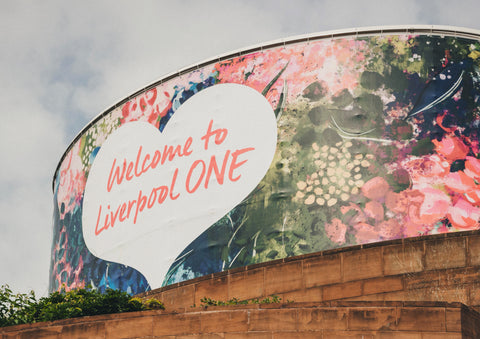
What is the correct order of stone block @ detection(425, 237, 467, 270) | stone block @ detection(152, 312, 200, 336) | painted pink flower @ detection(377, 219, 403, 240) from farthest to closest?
painted pink flower @ detection(377, 219, 403, 240), stone block @ detection(425, 237, 467, 270), stone block @ detection(152, 312, 200, 336)

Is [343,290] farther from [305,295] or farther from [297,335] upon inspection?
[297,335]

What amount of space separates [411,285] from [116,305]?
6.64 metres

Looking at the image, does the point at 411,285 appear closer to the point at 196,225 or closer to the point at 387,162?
the point at 387,162

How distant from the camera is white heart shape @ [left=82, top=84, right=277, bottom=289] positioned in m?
23.1

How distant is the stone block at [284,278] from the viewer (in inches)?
722

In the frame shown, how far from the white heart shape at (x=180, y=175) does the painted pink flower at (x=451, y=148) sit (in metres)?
4.87

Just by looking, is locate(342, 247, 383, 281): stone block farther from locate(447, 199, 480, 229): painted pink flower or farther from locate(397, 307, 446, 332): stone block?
locate(397, 307, 446, 332): stone block

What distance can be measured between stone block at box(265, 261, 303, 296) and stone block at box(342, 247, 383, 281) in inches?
46.7

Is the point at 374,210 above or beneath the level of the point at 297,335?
above

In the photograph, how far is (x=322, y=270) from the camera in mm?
18078

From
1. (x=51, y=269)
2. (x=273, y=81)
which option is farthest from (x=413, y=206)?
(x=51, y=269)

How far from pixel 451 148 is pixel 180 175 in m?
8.40

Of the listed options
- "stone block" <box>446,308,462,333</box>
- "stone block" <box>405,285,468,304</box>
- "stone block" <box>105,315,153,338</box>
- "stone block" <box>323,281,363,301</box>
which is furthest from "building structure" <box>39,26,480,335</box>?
"stone block" <box>446,308,462,333</box>

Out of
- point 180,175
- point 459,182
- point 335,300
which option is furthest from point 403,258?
point 180,175
